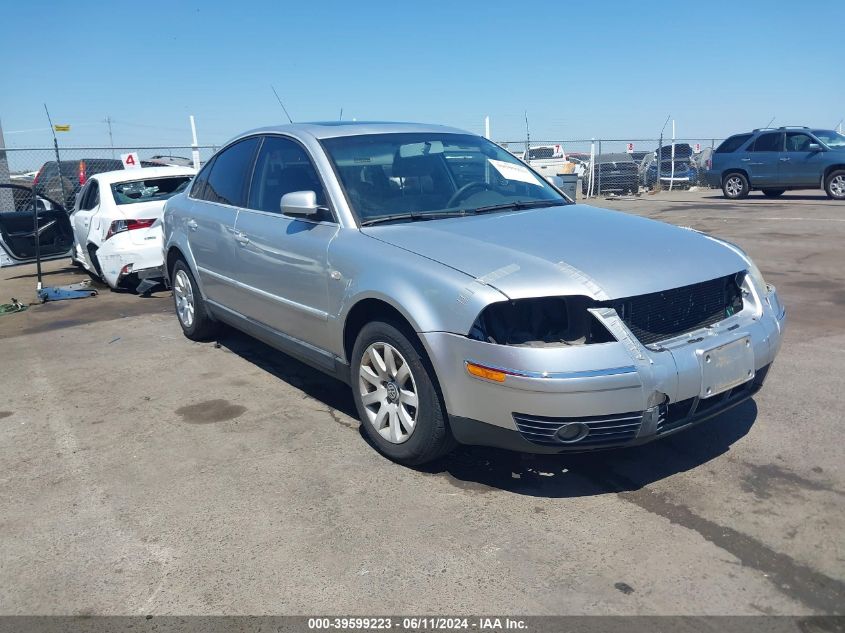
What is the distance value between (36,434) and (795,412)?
180 inches

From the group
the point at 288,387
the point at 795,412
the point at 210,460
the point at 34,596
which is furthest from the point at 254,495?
the point at 795,412

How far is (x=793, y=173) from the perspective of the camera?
1758cm

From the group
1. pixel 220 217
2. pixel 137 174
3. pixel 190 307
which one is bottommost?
pixel 190 307

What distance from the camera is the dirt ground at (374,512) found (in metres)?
2.72

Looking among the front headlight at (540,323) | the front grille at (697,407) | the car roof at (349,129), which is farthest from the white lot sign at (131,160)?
the front grille at (697,407)

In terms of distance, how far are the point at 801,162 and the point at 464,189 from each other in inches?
626

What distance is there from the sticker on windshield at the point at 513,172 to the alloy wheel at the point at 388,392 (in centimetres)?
173

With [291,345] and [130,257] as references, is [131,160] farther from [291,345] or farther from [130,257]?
[291,345]

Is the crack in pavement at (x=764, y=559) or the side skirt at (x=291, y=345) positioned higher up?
the side skirt at (x=291, y=345)

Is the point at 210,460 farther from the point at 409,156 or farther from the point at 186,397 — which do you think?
the point at 409,156

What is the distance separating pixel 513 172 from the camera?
489 cm

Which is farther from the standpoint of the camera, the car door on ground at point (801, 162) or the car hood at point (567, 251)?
the car door on ground at point (801, 162)

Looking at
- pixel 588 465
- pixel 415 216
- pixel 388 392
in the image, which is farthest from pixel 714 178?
pixel 388 392

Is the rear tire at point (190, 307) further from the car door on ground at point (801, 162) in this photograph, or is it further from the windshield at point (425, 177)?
the car door on ground at point (801, 162)
